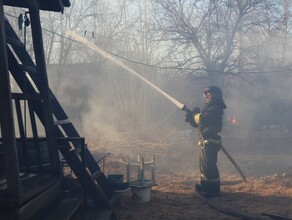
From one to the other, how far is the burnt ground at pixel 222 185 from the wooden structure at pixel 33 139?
1.15m

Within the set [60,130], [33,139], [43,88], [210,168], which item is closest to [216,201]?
[210,168]

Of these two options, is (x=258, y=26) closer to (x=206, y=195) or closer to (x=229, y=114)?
(x=229, y=114)

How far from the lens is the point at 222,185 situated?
355 inches

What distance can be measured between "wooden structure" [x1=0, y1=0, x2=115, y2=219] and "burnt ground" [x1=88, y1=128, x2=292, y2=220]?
115 centimetres

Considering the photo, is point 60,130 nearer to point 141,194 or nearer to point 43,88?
point 43,88

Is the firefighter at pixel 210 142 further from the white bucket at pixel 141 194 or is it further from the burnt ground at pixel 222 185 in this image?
the white bucket at pixel 141 194

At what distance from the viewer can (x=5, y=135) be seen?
3.18m

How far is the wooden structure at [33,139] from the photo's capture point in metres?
3.21

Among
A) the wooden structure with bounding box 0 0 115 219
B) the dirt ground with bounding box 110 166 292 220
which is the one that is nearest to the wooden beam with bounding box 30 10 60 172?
the wooden structure with bounding box 0 0 115 219

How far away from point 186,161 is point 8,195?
10.9 metres

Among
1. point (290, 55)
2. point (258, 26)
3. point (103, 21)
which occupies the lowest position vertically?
point (290, 55)

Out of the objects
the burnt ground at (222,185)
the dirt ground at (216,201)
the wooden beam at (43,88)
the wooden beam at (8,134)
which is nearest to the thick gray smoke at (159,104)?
the burnt ground at (222,185)

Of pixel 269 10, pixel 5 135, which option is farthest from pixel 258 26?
pixel 5 135

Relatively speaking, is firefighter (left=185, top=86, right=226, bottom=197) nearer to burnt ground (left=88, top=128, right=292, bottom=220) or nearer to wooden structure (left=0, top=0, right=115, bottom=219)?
burnt ground (left=88, top=128, right=292, bottom=220)
